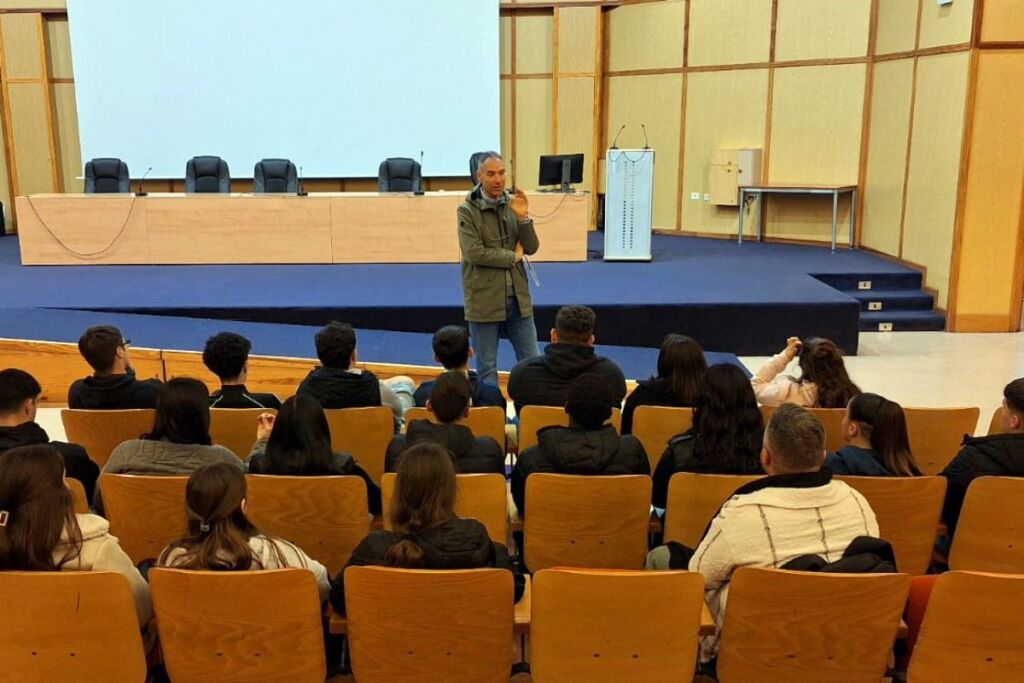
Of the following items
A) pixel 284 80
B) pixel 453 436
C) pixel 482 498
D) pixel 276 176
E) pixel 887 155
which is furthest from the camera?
pixel 284 80

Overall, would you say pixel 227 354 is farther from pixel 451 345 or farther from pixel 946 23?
pixel 946 23

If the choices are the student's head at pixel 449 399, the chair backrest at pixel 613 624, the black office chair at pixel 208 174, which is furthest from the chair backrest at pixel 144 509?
the black office chair at pixel 208 174

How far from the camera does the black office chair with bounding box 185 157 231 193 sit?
910 cm

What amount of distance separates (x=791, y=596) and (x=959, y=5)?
682 cm

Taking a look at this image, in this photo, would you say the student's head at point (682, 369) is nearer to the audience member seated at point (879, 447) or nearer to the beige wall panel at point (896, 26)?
the audience member seated at point (879, 447)

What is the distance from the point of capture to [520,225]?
Answer: 446 cm

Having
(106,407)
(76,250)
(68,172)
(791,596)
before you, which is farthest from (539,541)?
(68,172)

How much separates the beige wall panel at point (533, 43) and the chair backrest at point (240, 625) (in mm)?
9858

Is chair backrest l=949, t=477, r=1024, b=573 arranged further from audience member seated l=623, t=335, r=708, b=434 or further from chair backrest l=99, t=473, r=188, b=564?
chair backrest l=99, t=473, r=188, b=564

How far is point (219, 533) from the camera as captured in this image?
1.95 metres

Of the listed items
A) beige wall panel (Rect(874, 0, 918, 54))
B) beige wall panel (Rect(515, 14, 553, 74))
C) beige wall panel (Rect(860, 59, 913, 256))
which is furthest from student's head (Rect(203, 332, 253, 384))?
beige wall panel (Rect(515, 14, 553, 74))

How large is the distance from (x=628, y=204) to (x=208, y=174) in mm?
4200

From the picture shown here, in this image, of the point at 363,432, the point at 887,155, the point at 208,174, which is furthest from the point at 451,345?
the point at 887,155

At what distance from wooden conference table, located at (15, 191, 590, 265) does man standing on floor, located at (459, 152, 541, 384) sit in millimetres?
3767
